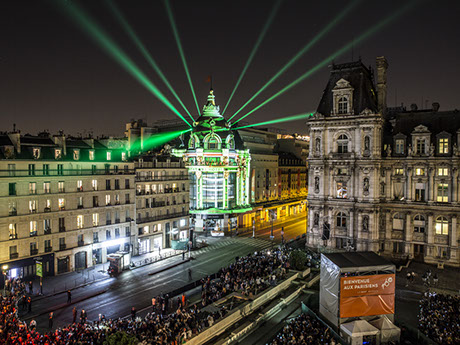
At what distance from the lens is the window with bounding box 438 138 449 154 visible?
54.1 m

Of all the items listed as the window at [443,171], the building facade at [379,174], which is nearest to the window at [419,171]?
the building facade at [379,174]

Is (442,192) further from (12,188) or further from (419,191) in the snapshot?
(12,188)

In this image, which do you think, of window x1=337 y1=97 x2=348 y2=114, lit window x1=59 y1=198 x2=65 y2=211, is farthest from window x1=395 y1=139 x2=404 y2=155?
lit window x1=59 y1=198 x2=65 y2=211

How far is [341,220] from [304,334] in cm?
3400

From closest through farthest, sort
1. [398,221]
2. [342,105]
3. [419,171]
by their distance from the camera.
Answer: [419,171]
[398,221]
[342,105]

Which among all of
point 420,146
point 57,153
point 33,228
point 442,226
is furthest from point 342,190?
point 33,228

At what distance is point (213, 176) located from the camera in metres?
83.9

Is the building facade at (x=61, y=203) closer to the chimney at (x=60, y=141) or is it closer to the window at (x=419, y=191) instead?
the chimney at (x=60, y=141)

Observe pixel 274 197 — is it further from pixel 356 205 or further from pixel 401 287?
pixel 401 287

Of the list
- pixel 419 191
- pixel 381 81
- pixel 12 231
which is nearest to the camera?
pixel 12 231

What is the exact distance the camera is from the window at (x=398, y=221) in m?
57.7

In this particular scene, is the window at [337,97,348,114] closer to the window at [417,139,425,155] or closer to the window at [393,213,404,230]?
the window at [417,139,425,155]

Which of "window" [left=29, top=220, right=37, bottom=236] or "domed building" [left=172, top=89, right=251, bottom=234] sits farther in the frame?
"domed building" [left=172, top=89, right=251, bottom=234]

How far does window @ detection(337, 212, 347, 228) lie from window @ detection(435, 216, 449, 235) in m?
13.3
